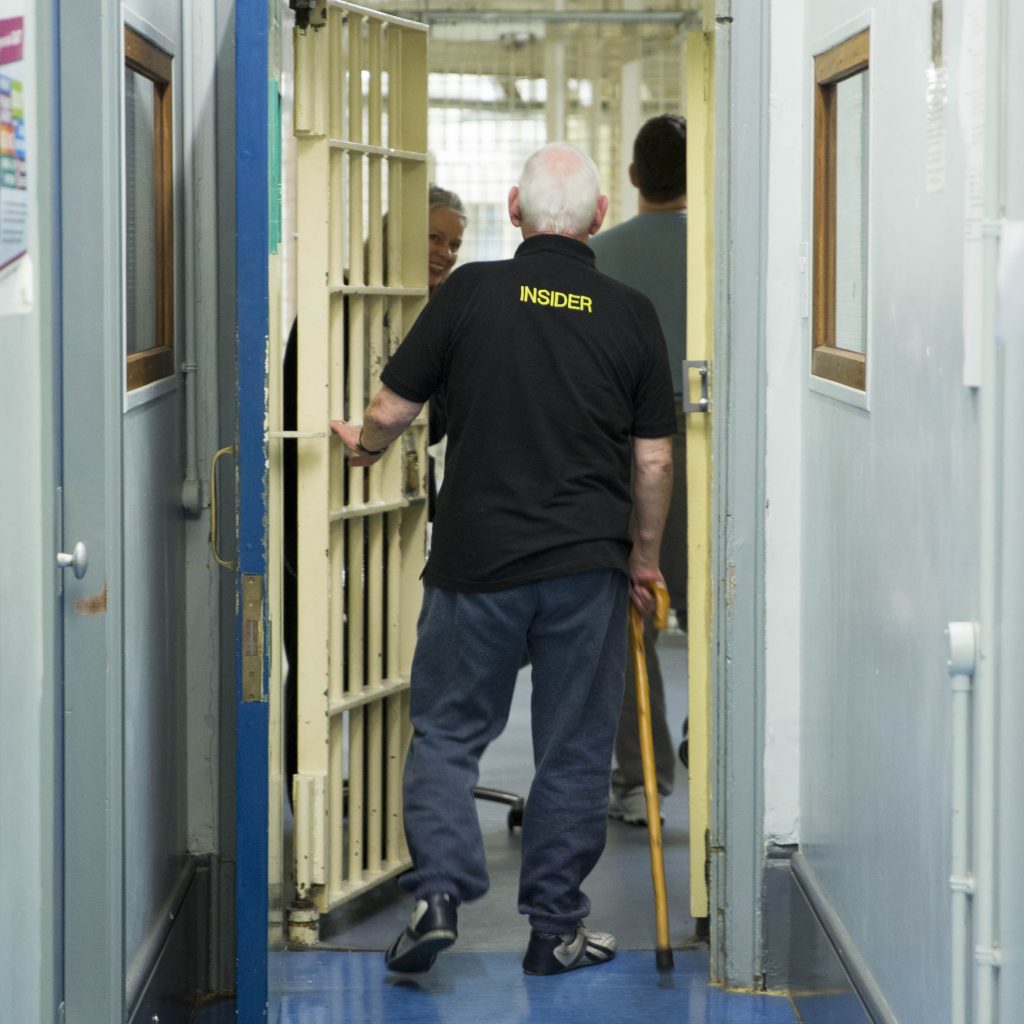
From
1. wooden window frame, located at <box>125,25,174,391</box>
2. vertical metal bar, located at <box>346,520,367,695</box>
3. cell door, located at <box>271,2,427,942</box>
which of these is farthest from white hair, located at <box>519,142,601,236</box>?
vertical metal bar, located at <box>346,520,367,695</box>

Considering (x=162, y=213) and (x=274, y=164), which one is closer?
(x=274, y=164)

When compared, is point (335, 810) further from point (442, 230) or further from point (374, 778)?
point (442, 230)

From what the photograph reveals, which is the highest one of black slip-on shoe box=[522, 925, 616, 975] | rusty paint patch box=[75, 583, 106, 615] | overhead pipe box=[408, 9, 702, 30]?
overhead pipe box=[408, 9, 702, 30]

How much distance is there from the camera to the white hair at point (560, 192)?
133 inches

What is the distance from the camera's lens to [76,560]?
231 centimetres

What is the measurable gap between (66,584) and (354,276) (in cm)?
146

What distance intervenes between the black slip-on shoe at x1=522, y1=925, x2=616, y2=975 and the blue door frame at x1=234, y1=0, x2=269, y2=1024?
0.76 m

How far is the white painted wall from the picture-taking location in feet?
6.43

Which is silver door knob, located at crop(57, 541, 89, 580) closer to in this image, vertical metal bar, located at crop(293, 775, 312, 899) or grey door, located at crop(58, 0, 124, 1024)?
grey door, located at crop(58, 0, 124, 1024)

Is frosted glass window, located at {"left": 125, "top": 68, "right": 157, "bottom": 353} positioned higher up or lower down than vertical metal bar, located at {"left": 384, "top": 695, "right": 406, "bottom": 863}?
higher up

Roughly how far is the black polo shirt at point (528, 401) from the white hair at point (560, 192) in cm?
5

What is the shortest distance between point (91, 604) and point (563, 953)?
1.59m

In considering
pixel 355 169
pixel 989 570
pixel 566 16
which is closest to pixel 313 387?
pixel 355 169

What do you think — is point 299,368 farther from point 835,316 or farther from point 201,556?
point 835,316
